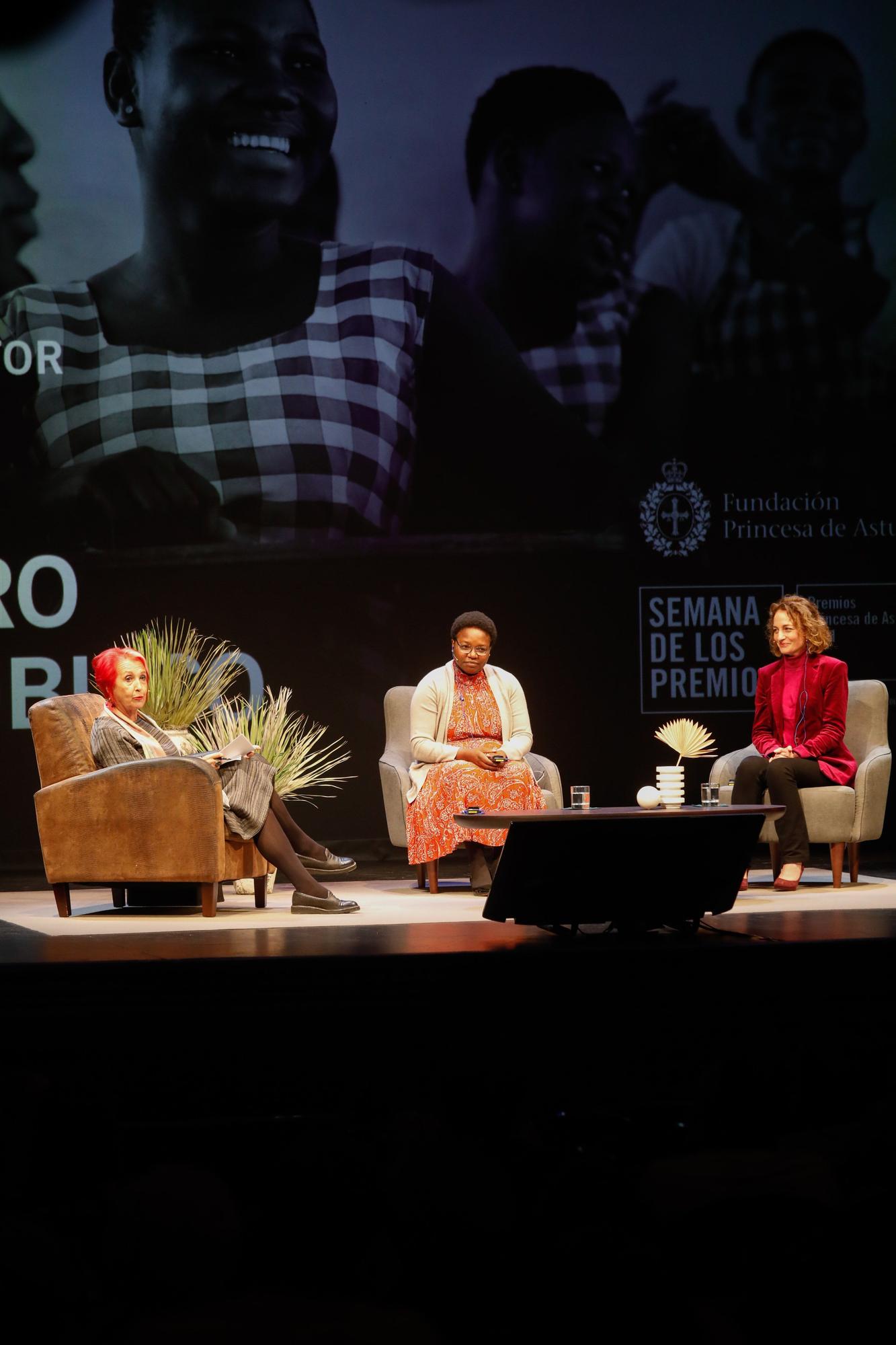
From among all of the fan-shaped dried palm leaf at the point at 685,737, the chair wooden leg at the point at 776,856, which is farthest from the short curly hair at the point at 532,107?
the chair wooden leg at the point at 776,856

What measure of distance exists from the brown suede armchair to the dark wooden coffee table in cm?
281

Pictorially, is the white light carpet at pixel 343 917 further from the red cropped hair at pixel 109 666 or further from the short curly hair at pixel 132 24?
the short curly hair at pixel 132 24

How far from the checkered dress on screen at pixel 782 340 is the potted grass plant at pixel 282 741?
2685 mm

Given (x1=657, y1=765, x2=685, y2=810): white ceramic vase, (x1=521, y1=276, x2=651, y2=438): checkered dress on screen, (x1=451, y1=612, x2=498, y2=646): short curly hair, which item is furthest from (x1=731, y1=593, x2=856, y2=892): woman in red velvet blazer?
(x1=521, y1=276, x2=651, y2=438): checkered dress on screen

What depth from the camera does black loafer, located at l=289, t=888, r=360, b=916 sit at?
4.94 metres

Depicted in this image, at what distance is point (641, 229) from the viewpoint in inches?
284

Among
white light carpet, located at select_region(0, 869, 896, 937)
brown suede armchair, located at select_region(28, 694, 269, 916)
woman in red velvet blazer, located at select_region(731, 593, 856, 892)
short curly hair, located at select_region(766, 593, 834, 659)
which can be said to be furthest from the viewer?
short curly hair, located at select_region(766, 593, 834, 659)

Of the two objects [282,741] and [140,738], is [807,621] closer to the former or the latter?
[282,741]

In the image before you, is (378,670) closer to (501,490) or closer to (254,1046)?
(501,490)

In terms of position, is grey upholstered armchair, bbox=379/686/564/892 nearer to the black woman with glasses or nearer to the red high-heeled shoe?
the black woman with glasses

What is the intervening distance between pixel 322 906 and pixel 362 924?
1.65 metres

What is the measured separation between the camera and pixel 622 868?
215 centimetres

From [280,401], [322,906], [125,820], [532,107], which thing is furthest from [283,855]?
[532,107]

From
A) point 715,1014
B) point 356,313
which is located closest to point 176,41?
point 356,313
